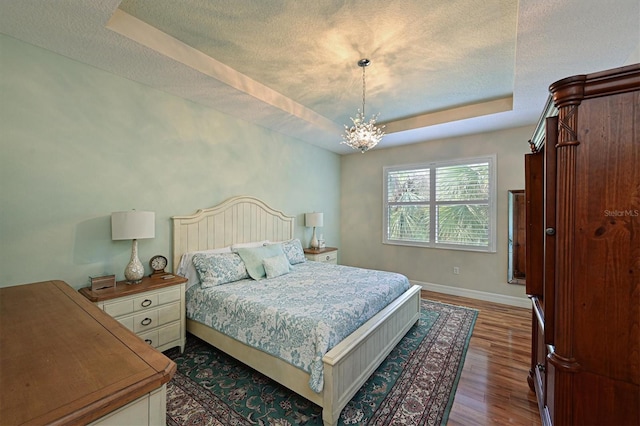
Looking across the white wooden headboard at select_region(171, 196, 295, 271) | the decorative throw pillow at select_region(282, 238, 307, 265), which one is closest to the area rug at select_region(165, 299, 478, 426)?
the white wooden headboard at select_region(171, 196, 295, 271)

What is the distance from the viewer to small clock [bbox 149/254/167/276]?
8.93ft

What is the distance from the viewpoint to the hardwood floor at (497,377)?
186 centimetres

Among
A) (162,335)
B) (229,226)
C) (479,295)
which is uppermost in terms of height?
(229,226)

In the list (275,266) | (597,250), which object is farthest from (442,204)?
(597,250)

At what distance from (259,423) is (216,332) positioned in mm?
962

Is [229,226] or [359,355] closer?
[359,355]

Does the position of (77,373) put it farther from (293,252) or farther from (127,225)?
(293,252)

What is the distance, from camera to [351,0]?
184 cm

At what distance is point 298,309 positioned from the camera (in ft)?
6.83

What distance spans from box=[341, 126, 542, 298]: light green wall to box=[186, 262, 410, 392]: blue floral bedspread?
6.20 ft

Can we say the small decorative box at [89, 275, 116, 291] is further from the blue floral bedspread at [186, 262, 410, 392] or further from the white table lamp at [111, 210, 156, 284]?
the blue floral bedspread at [186, 262, 410, 392]

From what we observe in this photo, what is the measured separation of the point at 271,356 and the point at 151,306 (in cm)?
122

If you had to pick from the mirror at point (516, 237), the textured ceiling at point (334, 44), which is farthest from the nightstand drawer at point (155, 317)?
the mirror at point (516, 237)

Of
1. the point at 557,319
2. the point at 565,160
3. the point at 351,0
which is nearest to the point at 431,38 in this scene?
the point at 351,0
